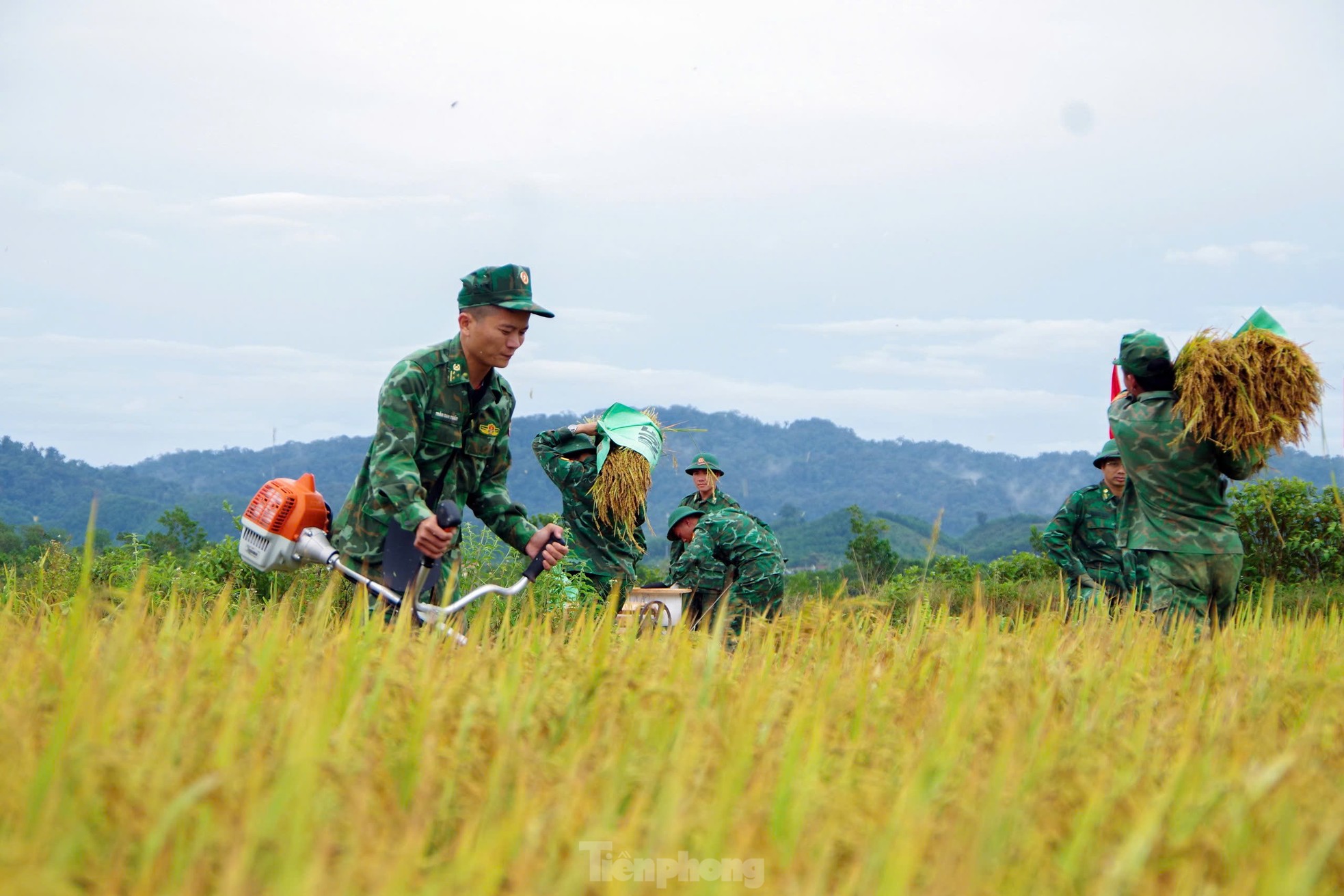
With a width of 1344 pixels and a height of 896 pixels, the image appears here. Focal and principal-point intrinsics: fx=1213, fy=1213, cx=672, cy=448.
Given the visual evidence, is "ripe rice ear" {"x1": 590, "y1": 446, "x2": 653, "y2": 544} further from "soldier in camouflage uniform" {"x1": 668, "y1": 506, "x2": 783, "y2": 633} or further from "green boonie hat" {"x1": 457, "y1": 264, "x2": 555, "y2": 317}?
"green boonie hat" {"x1": 457, "y1": 264, "x2": 555, "y2": 317}

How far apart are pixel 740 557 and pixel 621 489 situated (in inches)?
35.7

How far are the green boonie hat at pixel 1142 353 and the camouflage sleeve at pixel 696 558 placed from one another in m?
2.76

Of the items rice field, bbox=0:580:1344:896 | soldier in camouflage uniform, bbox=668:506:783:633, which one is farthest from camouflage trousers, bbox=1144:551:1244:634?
soldier in camouflage uniform, bbox=668:506:783:633

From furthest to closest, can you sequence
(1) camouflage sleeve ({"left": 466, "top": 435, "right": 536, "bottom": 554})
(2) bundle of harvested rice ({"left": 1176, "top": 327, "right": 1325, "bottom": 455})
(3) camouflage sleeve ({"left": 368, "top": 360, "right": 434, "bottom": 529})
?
(2) bundle of harvested rice ({"left": 1176, "top": 327, "right": 1325, "bottom": 455})
(1) camouflage sleeve ({"left": 466, "top": 435, "right": 536, "bottom": 554})
(3) camouflage sleeve ({"left": 368, "top": 360, "right": 434, "bottom": 529})

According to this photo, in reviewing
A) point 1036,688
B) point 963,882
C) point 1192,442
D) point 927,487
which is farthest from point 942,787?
point 927,487

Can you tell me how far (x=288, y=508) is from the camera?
4.49m

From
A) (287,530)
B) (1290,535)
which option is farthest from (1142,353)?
(1290,535)

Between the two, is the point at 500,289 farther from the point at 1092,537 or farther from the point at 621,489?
the point at 1092,537

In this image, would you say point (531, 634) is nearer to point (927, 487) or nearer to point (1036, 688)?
point (1036, 688)

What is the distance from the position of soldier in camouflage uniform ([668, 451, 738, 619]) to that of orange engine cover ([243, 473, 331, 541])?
3380mm

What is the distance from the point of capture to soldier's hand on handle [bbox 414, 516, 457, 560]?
160 inches

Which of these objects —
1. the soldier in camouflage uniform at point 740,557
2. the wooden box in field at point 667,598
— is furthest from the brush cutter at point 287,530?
the soldier in camouflage uniform at point 740,557

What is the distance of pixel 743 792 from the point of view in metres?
2.54

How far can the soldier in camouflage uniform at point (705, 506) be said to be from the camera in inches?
299
